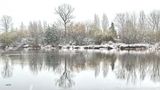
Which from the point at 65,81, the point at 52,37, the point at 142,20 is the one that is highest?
the point at 142,20

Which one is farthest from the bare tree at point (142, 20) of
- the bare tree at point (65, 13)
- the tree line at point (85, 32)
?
the bare tree at point (65, 13)

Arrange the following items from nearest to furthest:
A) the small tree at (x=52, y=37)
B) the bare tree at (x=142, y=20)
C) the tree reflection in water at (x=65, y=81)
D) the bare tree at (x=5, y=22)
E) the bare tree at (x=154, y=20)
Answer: the tree reflection in water at (x=65, y=81), the small tree at (x=52, y=37), the bare tree at (x=154, y=20), the bare tree at (x=142, y=20), the bare tree at (x=5, y=22)

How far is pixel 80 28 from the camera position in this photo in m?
55.1

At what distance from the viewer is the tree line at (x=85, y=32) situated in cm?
5009

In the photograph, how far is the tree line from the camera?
50094 mm

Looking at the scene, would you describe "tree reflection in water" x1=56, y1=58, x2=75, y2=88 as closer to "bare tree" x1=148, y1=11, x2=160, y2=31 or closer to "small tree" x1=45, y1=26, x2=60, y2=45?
"small tree" x1=45, y1=26, x2=60, y2=45

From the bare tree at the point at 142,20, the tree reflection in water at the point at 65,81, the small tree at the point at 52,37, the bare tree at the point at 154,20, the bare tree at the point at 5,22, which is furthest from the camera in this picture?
the bare tree at the point at 5,22

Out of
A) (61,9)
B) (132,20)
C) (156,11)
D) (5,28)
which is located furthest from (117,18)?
(5,28)

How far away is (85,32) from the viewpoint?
5662cm

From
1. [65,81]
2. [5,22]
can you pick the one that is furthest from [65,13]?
[65,81]

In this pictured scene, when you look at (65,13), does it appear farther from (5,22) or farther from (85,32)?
(5,22)

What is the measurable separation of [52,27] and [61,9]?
7.46 metres

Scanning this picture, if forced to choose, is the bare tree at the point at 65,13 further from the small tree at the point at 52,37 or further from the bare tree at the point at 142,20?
the bare tree at the point at 142,20

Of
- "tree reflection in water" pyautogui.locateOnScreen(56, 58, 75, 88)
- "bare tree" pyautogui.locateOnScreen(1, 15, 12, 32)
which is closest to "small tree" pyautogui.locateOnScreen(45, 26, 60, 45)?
"bare tree" pyautogui.locateOnScreen(1, 15, 12, 32)
